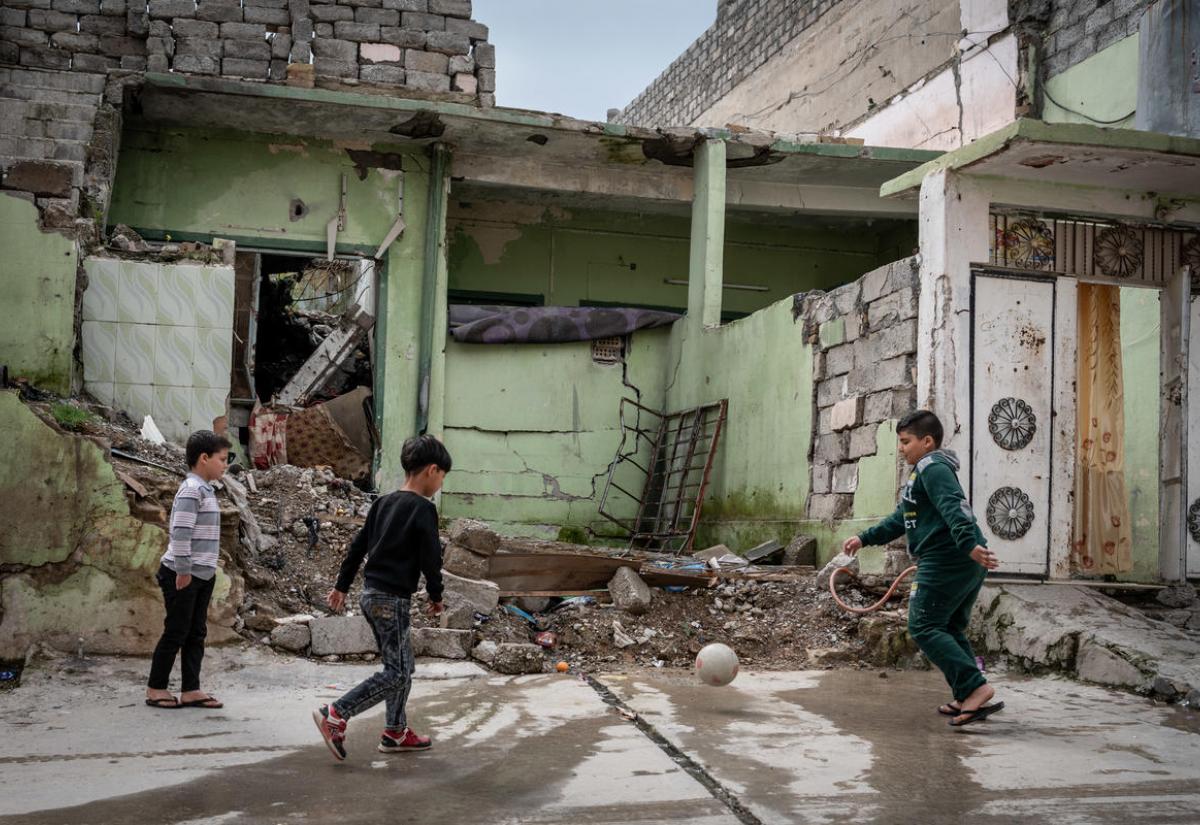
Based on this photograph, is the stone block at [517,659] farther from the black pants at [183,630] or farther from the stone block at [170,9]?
the stone block at [170,9]

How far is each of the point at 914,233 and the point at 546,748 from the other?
1186cm

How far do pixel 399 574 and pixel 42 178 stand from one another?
309 inches

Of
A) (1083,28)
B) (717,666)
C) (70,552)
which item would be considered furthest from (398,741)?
(1083,28)

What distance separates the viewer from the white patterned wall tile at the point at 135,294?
35.8ft

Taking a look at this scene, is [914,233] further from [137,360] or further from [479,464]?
[137,360]

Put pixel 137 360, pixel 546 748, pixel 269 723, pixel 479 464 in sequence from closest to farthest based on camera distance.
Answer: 1. pixel 546 748
2. pixel 269 723
3. pixel 137 360
4. pixel 479 464

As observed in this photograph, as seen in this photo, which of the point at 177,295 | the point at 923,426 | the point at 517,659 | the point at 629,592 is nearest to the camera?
the point at 923,426

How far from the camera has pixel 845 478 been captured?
952cm

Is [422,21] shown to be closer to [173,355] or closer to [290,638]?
[173,355]

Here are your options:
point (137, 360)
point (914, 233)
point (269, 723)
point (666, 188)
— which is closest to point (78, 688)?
point (269, 723)

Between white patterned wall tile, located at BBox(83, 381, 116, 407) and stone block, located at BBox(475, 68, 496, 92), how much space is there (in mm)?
4931

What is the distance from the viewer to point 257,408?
11773mm

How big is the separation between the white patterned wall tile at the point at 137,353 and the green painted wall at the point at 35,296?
1.88 feet

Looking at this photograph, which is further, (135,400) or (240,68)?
(240,68)
